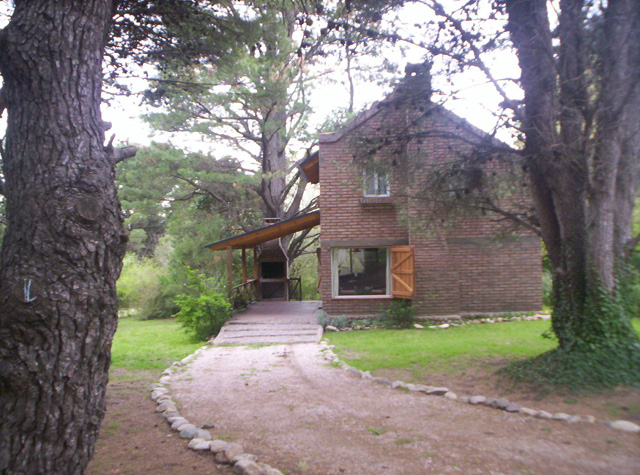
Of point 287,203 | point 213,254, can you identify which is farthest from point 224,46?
point 287,203

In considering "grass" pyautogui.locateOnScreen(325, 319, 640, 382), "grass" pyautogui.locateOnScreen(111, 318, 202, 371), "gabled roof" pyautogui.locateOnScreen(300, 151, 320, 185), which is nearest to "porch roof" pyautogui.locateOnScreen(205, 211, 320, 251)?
"gabled roof" pyautogui.locateOnScreen(300, 151, 320, 185)

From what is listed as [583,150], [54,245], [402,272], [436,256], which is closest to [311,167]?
[402,272]

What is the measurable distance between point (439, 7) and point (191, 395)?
676 cm

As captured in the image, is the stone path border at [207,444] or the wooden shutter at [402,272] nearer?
the stone path border at [207,444]

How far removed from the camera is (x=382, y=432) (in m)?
4.97

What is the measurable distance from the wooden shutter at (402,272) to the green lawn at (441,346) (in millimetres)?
1189

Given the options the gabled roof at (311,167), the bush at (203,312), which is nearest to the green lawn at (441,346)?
the bush at (203,312)

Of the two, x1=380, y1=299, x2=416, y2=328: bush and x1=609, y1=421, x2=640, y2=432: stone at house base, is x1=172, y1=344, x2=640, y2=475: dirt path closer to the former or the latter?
x1=609, y1=421, x2=640, y2=432: stone at house base

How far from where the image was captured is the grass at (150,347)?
9.41 m

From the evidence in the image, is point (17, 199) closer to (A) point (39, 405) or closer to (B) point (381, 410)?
(A) point (39, 405)

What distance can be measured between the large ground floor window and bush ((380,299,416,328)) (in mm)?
928

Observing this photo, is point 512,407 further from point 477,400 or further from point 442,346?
point 442,346

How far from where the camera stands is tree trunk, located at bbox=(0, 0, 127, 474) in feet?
10.2

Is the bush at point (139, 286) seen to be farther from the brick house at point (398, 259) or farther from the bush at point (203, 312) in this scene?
the brick house at point (398, 259)
